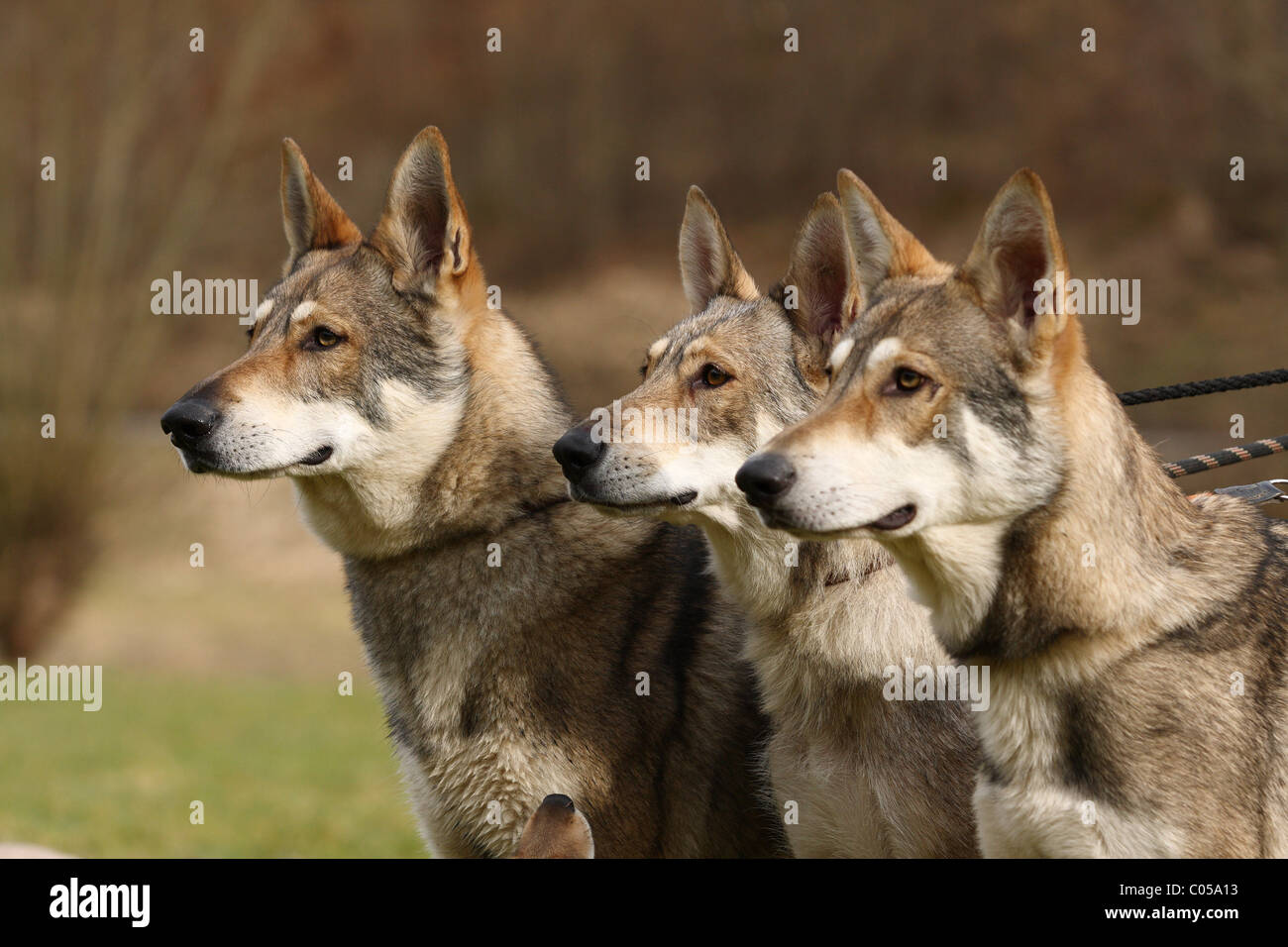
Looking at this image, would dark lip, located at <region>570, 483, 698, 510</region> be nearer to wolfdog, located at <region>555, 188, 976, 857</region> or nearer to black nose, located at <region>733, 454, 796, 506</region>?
wolfdog, located at <region>555, 188, 976, 857</region>

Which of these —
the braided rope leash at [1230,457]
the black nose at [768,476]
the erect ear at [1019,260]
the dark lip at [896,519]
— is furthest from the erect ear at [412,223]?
the braided rope leash at [1230,457]

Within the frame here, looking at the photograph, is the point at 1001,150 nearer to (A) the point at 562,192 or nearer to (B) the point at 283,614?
(A) the point at 562,192

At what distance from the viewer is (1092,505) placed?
3670 millimetres

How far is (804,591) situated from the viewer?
14.9 feet

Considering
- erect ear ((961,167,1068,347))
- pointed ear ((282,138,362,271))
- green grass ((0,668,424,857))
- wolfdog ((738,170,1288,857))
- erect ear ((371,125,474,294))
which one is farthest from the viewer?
green grass ((0,668,424,857))

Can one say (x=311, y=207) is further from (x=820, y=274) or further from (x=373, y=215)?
(x=373, y=215)

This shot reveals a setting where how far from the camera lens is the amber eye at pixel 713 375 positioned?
4699 millimetres

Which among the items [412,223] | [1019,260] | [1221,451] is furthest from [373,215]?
[1019,260]

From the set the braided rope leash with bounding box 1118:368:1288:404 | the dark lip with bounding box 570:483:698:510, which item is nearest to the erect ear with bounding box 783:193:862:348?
the dark lip with bounding box 570:483:698:510

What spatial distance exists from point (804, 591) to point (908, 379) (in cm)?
103

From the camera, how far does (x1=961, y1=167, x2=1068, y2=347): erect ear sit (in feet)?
12.2

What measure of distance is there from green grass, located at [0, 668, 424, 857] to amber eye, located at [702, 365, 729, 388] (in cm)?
194

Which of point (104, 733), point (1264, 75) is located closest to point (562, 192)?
point (1264, 75)

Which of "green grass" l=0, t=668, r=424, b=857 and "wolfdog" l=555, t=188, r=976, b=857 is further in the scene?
"green grass" l=0, t=668, r=424, b=857
